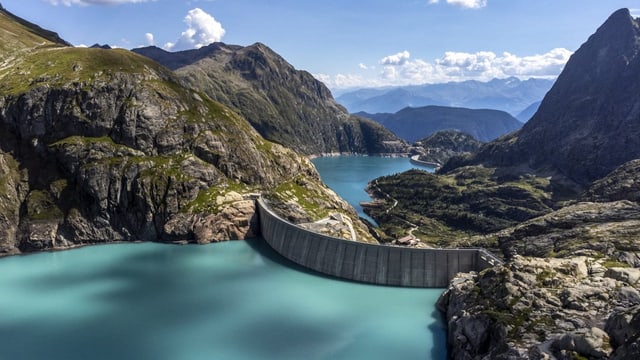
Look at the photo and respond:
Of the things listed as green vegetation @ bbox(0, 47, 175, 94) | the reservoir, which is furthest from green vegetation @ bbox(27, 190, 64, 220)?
green vegetation @ bbox(0, 47, 175, 94)

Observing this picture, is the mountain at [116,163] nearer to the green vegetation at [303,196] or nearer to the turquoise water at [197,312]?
the green vegetation at [303,196]

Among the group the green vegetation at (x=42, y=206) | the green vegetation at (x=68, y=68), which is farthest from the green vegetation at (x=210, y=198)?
the green vegetation at (x=68, y=68)

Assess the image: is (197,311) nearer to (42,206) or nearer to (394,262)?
(394,262)

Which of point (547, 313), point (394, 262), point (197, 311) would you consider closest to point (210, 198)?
point (197, 311)

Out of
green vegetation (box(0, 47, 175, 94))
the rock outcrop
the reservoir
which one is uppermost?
green vegetation (box(0, 47, 175, 94))

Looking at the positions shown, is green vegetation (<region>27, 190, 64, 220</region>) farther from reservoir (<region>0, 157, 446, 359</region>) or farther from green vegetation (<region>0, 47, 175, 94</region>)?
green vegetation (<region>0, 47, 175, 94</region>)

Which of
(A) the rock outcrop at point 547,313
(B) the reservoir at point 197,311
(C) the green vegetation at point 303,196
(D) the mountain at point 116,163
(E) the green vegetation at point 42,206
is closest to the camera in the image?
(A) the rock outcrop at point 547,313
